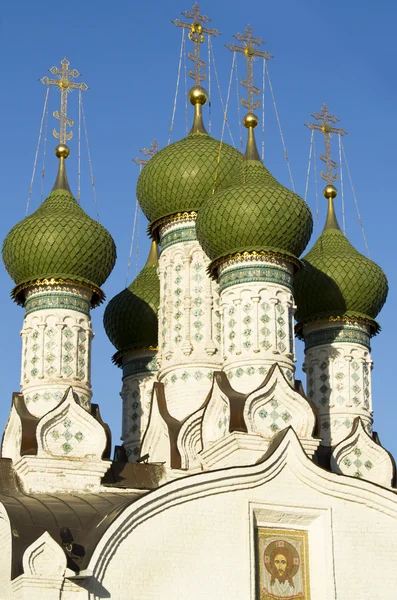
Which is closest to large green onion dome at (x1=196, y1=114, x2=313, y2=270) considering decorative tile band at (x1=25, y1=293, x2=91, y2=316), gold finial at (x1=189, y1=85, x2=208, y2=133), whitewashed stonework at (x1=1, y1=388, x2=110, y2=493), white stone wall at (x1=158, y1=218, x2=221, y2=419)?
white stone wall at (x1=158, y1=218, x2=221, y2=419)

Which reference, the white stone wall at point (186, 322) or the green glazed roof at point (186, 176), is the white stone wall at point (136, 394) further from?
the green glazed roof at point (186, 176)

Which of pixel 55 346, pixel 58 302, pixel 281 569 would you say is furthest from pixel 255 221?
pixel 281 569

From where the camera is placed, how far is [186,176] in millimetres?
16812

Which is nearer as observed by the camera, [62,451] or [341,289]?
[62,451]

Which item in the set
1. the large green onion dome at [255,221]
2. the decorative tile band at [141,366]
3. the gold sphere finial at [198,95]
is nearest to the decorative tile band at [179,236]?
the large green onion dome at [255,221]

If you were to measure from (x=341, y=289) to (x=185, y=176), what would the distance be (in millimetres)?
2438

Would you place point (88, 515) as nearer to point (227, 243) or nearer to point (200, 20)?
point (227, 243)

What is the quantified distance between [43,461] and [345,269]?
5.09 metres

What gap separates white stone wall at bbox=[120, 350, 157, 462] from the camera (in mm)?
17219

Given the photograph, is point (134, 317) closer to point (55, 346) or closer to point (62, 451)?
point (55, 346)

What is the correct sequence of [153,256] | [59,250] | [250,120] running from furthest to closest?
[153,256] → [250,120] → [59,250]

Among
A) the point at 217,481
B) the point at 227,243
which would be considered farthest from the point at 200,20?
the point at 217,481

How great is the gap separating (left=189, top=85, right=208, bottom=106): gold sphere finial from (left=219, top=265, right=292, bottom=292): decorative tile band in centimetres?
360

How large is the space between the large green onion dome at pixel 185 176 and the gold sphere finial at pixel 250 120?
2.47 feet
